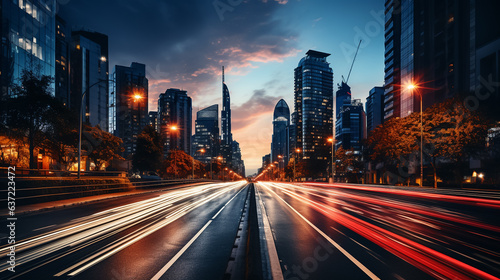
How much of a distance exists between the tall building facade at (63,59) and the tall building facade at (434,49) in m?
94.1

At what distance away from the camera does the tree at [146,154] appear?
188ft

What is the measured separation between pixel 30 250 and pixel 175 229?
4.19 meters

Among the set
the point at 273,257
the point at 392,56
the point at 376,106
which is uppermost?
the point at 392,56

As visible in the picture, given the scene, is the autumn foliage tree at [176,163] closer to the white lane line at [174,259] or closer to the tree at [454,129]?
the tree at [454,129]

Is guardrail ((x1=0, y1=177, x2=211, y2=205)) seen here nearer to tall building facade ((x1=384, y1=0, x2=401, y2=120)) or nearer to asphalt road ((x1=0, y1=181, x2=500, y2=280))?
asphalt road ((x1=0, y1=181, x2=500, y2=280))

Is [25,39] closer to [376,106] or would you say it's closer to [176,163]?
[176,163]

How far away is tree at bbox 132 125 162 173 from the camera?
188ft

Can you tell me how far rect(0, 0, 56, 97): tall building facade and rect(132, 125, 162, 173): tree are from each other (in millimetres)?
22006

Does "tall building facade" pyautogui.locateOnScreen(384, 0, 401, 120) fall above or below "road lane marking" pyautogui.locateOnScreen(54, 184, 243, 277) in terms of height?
above

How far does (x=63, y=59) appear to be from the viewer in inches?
4333

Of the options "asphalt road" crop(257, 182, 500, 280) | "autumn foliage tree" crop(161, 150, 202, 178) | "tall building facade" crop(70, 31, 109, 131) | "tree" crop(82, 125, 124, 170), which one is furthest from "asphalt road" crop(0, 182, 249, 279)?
"tall building facade" crop(70, 31, 109, 131)

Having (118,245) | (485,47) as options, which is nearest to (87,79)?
(485,47)

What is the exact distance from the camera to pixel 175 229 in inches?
402

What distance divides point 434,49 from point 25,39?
8916cm
